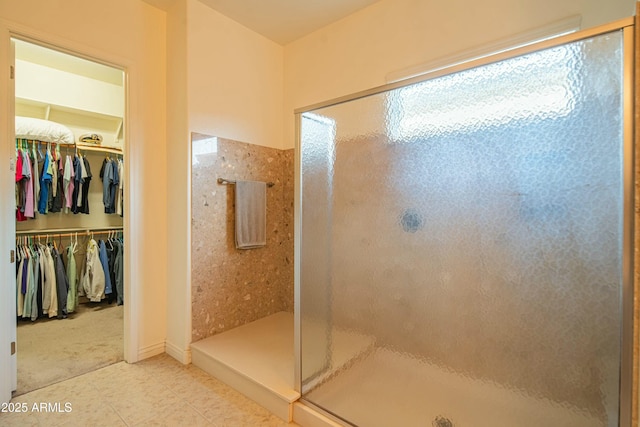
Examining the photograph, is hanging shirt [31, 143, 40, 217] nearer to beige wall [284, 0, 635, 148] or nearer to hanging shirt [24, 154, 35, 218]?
hanging shirt [24, 154, 35, 218]

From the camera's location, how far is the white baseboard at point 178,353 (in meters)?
2.13

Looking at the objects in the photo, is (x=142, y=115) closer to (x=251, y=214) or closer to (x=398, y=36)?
(x=251, y=214)

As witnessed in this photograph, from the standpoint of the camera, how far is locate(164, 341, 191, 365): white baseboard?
2.13 metres

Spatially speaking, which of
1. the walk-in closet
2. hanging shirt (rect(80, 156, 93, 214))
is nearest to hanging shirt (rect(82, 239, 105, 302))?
the walk-in closet

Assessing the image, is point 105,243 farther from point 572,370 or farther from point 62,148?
point 572,370

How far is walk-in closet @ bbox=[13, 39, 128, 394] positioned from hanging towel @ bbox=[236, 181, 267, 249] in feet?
3.75

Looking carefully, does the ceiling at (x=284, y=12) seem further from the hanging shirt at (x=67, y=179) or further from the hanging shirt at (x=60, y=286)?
the hanging shirt at (x=60, y=286)

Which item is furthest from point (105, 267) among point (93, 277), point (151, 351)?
point (151, 351)

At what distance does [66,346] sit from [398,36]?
3631mm

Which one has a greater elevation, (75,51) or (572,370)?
(75,51)

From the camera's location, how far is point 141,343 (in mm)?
2176

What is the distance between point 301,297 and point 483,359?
90 cm

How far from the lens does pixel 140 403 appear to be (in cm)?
167

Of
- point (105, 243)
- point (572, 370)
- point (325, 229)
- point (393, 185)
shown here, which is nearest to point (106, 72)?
point (105, 243)
